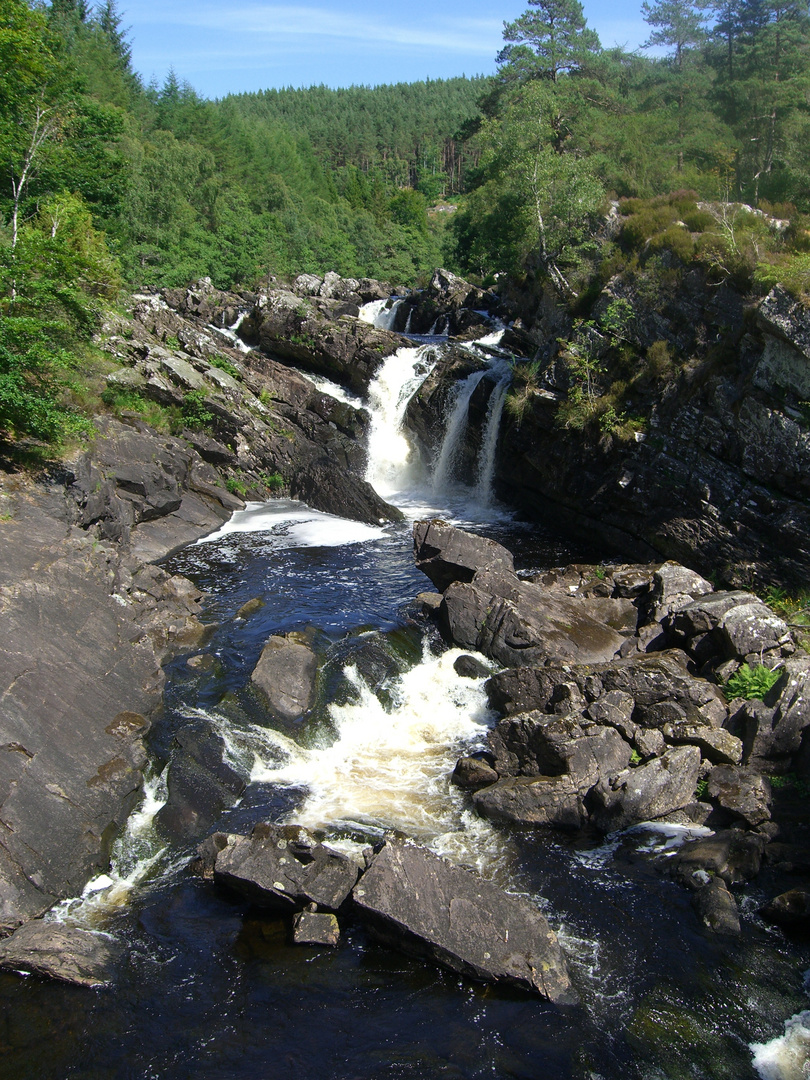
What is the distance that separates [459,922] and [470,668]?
24.2ft

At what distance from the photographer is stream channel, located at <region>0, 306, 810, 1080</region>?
8148 mm

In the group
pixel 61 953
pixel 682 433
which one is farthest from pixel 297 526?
pixel 61 953

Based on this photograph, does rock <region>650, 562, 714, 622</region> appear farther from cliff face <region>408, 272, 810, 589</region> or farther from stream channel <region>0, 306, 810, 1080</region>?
stream channel <region>0, 306, 810, 1080</region>

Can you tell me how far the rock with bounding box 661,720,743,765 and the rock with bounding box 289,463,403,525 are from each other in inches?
626

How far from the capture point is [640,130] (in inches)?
1446

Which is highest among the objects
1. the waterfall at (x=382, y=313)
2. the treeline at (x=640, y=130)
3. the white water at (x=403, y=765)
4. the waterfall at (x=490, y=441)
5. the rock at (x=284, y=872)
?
the treeline at (x=640, y=130)

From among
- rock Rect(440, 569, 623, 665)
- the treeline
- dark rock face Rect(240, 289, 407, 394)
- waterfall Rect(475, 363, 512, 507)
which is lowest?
rock Rect(440, 569, 623, 665)

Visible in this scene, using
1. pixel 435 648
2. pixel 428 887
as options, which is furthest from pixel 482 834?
pixel 435 648

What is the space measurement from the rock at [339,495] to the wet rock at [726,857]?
713 inches

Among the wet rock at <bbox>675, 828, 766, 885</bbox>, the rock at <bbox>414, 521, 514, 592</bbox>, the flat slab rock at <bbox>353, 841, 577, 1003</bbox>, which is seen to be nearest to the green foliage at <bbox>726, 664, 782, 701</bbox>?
the wet rock at <bbox>675, 828, 766, 885</bbox>

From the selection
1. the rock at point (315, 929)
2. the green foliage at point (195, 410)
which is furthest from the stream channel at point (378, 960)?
the green foliage at point (195, 410)

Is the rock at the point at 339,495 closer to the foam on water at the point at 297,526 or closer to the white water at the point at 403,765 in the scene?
the foam on water at the point at 297,526

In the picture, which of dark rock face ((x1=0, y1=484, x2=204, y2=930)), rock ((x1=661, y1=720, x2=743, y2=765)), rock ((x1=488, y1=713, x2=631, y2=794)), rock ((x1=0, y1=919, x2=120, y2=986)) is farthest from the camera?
rock ((x1=661, y1=720, x2=743, y2=765))

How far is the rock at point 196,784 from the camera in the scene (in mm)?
12039
